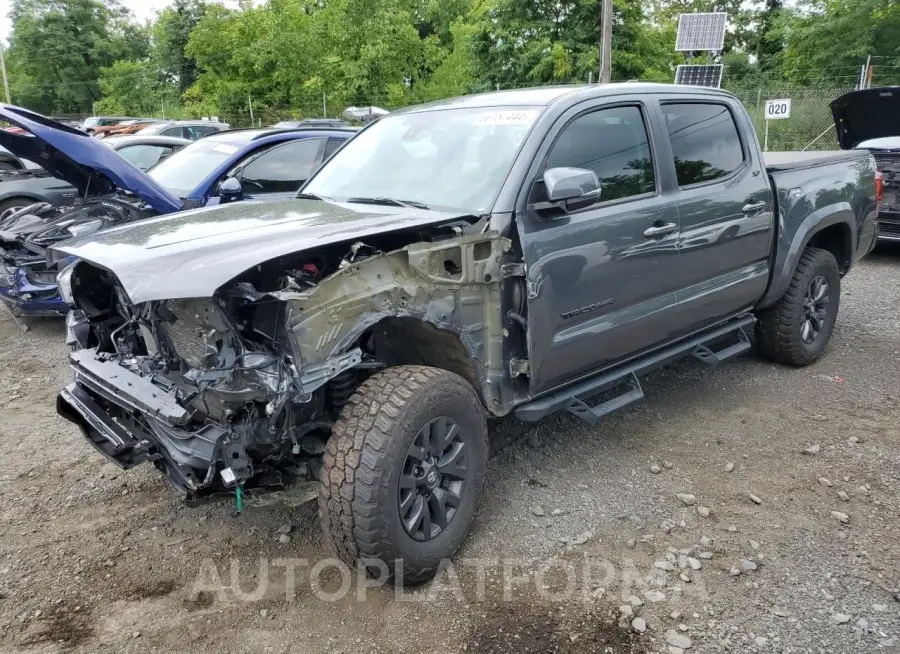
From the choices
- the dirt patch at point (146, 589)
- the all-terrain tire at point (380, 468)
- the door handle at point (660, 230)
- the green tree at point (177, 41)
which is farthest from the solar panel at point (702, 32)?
the green tree at point (177, 41)

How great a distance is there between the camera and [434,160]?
3627 mm

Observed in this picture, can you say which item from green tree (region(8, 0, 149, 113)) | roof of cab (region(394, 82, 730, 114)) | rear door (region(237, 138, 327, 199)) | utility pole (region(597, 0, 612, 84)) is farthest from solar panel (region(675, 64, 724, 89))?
green tree (region(8, 0, 149, 113))

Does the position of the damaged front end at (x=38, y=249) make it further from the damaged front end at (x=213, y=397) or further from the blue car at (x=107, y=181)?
the damaged front end at (x=213, y=397)

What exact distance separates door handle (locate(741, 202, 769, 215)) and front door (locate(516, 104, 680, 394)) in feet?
2.47

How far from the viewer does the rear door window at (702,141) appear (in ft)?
13.2

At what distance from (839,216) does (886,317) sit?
1.90 meters

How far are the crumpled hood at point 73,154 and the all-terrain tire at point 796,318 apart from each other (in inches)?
178

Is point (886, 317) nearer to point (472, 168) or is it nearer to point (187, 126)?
point (472, 168)

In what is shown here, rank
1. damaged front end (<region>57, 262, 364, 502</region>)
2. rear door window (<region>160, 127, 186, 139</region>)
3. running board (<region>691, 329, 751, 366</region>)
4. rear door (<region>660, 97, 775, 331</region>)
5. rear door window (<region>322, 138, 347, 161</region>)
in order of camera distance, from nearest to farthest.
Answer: damaged front end (<region>57, 262, 364, 502</region>)
rear door (<region>660, 97, 775, 331</region>)
running board (<region>691, 329, 751, 366</region>)
rear door window (<region>322, 138, 347, 161</region>)
rear door window (<region>160, 127, 186, 139</region>)

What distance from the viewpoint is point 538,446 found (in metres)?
4.10

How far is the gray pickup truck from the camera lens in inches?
102

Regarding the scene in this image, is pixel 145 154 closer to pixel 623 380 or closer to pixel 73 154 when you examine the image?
pixel 73 154

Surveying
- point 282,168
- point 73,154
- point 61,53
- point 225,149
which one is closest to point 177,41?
point 61,53

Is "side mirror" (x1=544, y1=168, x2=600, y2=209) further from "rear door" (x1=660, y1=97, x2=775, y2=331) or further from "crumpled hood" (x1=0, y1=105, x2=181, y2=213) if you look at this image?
"crumpled hood" (x1=0, y1=105, x2=181, y2=213)
